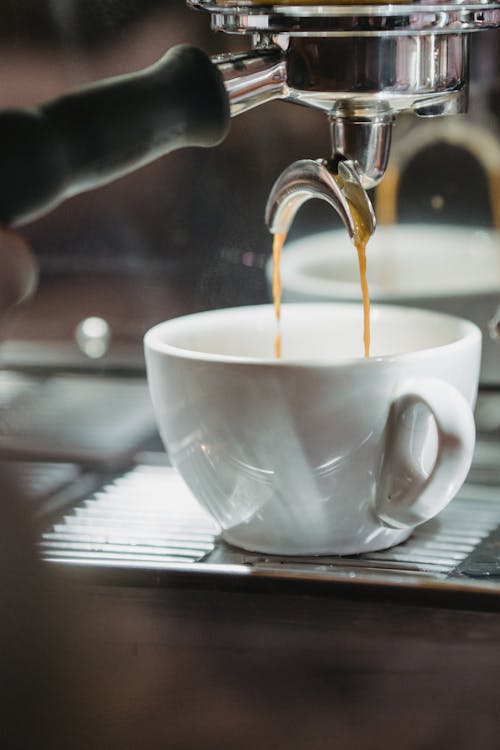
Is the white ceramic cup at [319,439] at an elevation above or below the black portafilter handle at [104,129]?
below

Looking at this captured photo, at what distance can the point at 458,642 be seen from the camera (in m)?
0.32

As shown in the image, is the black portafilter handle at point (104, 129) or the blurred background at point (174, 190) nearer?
the black portafilter handle at point (104, 129)

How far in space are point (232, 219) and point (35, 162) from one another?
0.24m

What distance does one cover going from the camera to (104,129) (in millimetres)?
296

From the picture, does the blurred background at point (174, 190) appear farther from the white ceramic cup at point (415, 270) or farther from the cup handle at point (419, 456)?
the cup handle at point (419, 456)

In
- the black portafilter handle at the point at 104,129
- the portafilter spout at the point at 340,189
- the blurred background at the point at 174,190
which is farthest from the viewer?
the blurred background at the point at 174,190

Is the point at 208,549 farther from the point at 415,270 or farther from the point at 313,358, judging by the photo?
the point at 415,270

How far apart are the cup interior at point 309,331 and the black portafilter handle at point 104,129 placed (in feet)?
0.40

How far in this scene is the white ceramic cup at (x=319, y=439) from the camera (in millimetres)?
369

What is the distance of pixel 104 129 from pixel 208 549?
0.16 meters

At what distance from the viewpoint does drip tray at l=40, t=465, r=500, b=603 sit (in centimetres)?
34

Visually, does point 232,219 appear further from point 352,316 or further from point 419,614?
point 419,614

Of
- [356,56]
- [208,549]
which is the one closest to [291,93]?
[356,56]

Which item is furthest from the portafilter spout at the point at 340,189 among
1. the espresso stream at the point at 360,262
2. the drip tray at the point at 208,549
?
the drip tray at the point at 208,549
